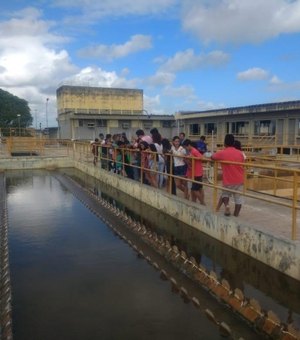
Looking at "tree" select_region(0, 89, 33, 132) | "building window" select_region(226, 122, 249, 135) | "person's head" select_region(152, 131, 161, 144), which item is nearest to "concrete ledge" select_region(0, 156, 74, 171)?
"person's head" select_region(152, 131, 161, 144)

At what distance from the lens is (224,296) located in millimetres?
4598

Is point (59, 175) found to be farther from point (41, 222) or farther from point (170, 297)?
point (170, 297)

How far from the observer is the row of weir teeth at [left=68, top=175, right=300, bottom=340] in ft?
12.5

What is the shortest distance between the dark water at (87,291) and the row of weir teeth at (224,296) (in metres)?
0.29

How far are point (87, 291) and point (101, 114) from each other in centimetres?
3522

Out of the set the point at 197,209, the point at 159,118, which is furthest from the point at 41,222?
the point at 159,118

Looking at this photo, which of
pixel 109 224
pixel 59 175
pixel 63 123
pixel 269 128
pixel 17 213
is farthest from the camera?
pixel 63 123

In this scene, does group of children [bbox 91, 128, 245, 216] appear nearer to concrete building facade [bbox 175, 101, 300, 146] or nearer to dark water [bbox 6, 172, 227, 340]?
dark water [bbox 6, 172, 227, 340]

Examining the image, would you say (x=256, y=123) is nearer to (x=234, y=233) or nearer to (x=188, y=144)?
(x=188, y=144)

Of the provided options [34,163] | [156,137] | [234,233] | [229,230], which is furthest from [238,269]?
Answer: [34,163]

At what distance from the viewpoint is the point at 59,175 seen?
17.5 m

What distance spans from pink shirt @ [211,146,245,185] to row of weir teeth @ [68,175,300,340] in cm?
149

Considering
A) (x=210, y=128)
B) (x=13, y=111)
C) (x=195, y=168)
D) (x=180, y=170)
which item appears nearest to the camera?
(x=195, y=168)

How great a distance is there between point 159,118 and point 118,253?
35.8 metres
